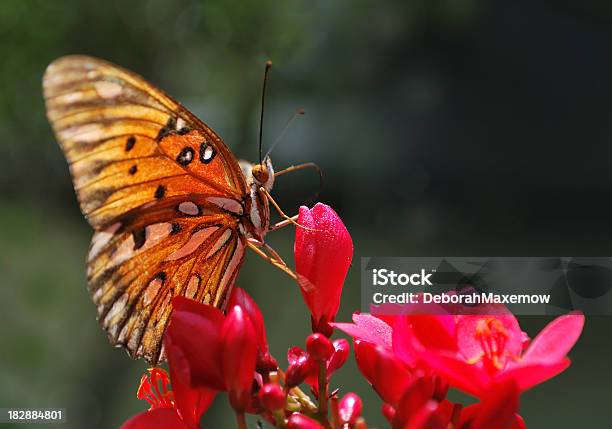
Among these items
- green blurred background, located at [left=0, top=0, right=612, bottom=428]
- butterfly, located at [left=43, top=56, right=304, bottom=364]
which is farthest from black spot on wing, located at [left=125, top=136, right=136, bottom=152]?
green blurred background, located at [left=0, top=0, right=612, bottom=428]

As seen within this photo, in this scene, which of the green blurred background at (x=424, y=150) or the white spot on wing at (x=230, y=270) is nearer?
the white spot on wing at (x=230, y=270)

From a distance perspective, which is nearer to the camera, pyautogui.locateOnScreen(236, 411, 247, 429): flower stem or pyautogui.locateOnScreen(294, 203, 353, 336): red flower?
pyautogui.locateOnScreen(236, 411, 247, 429): flower stem

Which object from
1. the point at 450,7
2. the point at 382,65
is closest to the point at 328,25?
the point at 382,65

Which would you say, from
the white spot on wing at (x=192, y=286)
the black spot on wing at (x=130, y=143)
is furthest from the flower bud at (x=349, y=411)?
the black spot on wing at (x=130, y=143)

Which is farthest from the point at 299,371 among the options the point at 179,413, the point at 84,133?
the point at 84,133

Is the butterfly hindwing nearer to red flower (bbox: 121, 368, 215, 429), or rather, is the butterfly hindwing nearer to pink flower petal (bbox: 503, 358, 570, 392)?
red flower (bbox: 121, 368, 215, 429)

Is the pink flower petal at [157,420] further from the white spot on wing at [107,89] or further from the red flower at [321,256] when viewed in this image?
the white spot on wing at [107,89]
